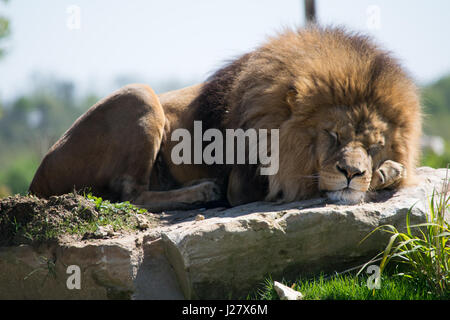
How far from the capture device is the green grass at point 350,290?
354 cm

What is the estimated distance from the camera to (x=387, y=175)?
14.7 ft

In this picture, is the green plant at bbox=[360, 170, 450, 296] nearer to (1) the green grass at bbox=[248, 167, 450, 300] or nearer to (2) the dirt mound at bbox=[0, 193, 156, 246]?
(1) the green grass at bbox=[248, 167, 450, 300]

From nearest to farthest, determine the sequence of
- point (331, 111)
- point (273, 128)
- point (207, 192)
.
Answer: point (331, 111) → point (273, 128) → point (207, 192)

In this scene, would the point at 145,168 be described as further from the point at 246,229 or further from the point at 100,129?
the point at 246,229

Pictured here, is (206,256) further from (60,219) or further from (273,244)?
(60,219)

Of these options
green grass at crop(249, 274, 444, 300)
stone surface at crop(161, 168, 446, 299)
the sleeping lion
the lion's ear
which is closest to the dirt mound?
stone surface at crop(161, 168, 446, 299)

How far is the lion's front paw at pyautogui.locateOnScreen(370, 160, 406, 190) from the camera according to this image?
443cm

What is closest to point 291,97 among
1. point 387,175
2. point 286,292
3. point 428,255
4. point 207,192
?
point 387,175

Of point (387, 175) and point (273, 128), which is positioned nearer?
point (387, 175)

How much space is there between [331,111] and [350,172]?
0.59m

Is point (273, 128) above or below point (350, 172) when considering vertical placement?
above

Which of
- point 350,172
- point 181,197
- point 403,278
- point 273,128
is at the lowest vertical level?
point 403,278

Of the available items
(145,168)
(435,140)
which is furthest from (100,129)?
(435,140)

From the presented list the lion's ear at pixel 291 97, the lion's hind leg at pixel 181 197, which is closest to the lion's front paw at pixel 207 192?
the lion's hind leg at pixel 181 197
